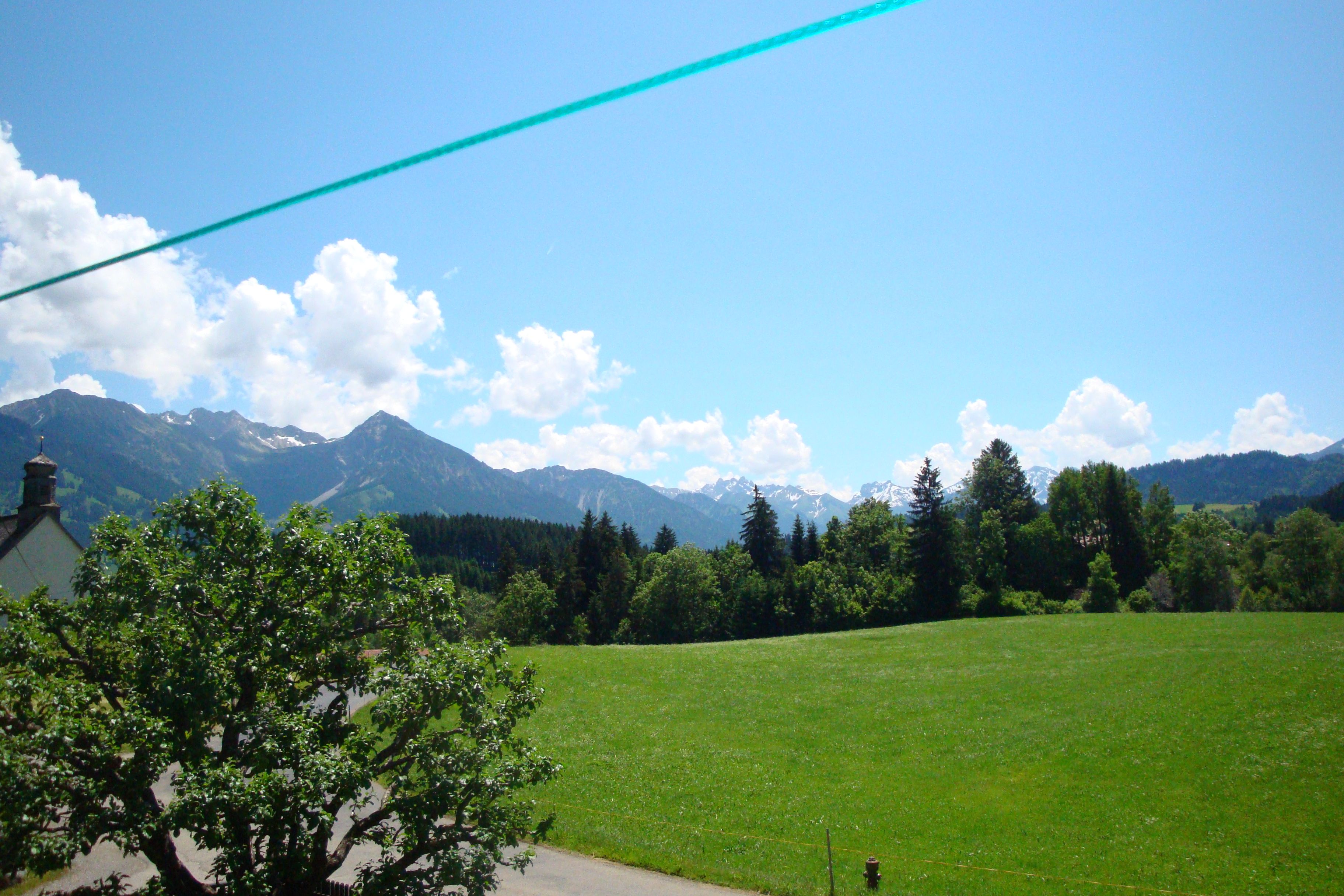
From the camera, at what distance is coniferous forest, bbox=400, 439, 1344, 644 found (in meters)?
70.7

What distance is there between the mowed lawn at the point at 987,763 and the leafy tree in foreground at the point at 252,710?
40.4 feet

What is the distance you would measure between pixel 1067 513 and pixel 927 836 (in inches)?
3276

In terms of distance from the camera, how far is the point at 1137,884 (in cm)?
1770

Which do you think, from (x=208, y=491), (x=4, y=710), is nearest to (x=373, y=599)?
(x=208, y=491)

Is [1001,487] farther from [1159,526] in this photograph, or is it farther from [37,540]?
[37,540]

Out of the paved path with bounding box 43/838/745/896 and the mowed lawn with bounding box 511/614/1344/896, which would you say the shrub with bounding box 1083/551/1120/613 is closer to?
the mowed lawn with bounding box 511/614/1344/896

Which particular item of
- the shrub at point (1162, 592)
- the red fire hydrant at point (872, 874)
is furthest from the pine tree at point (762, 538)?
the red fire hydrant at point (872, 874)

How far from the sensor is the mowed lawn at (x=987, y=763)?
63.3ft

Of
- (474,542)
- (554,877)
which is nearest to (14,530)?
(554,877)

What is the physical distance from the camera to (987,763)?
27.6m

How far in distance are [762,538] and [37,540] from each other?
7766cm

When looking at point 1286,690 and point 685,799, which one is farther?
point 1286,690

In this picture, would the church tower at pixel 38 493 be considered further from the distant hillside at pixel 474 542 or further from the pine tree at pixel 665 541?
the distant hillside at pixel 474 542

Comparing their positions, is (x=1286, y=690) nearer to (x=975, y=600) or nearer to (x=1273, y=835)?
(x=1273, y=835)
